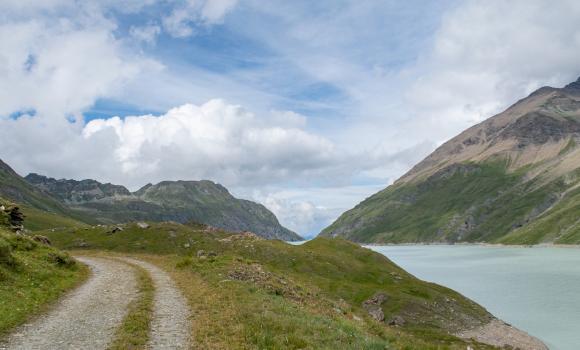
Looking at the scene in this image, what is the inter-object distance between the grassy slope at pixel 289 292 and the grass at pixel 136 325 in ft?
8.62

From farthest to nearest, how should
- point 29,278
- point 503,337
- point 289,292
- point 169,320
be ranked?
point 503,337, point 289,292, point 29,278, point 169,320

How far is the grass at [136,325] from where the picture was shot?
18.5 metres

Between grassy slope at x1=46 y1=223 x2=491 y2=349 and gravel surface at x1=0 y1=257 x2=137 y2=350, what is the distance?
4420mm

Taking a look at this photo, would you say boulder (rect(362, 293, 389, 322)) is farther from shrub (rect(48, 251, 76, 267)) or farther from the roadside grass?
shrub (rect(48, 251, 76, 267))

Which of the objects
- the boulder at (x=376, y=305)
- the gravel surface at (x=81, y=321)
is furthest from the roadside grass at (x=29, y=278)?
the boulder at (x=376, y=305)

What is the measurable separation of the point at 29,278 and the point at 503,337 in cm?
6396

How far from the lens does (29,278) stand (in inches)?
1271

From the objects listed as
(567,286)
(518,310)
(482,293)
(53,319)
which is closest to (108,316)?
(53,319)

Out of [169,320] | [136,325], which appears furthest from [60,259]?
[136,325]

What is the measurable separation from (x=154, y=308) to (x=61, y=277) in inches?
612

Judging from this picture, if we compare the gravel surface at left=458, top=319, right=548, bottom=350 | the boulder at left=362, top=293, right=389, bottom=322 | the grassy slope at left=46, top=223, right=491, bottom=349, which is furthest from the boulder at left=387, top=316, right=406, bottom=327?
the gravel surface at left=458, top=319, right=548, bottom=350

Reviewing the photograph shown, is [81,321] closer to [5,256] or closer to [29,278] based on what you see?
[29,278]

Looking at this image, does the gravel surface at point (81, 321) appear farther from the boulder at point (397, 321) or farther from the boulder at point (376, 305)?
the boulder at point (397, 321)

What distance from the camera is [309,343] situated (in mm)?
18953
